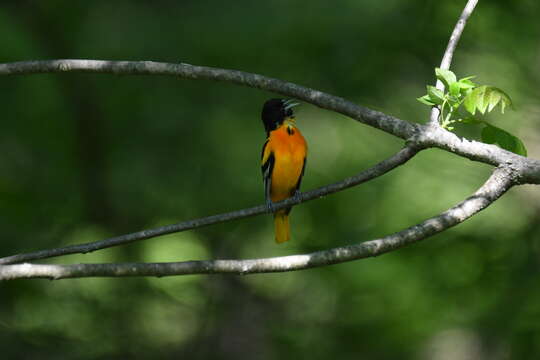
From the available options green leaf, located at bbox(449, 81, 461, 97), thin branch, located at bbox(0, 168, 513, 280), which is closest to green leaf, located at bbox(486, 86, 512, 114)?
green leaf, located at bbox(449, 81, 461, 97)

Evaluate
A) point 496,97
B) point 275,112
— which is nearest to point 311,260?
point 496,97

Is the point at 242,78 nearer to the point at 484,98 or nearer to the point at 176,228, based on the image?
the point at 176,228

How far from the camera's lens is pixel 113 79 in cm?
608

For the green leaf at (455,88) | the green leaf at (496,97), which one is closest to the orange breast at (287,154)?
the green leaf at (455,88)

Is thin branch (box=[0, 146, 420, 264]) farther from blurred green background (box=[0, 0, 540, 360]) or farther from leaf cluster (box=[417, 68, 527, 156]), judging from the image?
blurred green background (box=[0, 0, 540, 360])

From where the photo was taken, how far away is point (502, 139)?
2.80 m

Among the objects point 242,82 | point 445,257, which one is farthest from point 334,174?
point 242,82

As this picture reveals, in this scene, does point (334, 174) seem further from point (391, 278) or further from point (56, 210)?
point (56, 210)

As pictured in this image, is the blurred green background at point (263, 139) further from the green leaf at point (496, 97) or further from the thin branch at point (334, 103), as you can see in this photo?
the green leaf at point (496, 97)

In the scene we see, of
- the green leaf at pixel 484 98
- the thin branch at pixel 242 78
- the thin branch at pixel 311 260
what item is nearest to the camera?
the thin branch at pixel 311 260

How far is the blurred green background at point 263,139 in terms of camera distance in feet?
18.2

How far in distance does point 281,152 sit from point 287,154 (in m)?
0.05

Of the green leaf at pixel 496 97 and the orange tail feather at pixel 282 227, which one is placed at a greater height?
the green leaf at pixel 496 97

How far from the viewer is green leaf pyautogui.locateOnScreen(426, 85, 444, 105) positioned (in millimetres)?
2629
